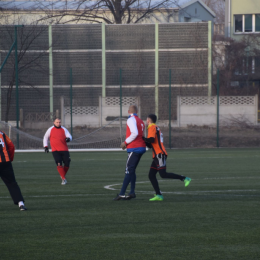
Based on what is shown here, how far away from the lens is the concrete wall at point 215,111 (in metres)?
29.3

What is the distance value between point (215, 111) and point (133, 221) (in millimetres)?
22129

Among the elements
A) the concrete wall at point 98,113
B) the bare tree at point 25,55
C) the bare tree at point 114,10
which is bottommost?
the concrete wall at point 98,113

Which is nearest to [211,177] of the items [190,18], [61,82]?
[61,82]

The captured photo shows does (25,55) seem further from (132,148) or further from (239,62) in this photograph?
(132,148)

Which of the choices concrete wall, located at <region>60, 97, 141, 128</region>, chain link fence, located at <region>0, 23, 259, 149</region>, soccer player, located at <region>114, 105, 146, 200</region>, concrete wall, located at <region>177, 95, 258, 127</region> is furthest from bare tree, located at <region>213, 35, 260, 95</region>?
soccer player, located at <region>114, 105, 146, 200</region>

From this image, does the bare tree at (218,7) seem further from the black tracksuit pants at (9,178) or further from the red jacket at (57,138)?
the black tracksuit pants at (9,178)

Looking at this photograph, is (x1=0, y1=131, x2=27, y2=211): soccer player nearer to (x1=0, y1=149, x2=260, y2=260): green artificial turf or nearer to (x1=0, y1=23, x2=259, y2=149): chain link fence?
(x1=0, y1=149, x2=260, y2=260): green artificial turf

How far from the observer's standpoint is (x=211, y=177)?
47.0 feet

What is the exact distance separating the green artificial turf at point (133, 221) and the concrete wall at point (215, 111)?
1497 cm

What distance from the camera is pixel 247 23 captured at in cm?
5331

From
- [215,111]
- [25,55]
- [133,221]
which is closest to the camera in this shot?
[133,221]

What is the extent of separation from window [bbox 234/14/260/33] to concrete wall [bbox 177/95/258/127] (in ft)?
81.2

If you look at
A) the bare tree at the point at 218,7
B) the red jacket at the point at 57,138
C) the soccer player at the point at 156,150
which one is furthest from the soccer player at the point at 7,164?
the bare tree at the point at 218,7

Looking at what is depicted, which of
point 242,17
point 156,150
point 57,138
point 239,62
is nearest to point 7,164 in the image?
point 156,150
